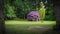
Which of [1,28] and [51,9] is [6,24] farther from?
[51,9]

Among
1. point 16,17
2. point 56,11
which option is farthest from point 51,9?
point 16,17

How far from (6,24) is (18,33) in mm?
143

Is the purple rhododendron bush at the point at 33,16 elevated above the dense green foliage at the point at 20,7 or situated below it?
below

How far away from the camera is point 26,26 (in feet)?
11.9

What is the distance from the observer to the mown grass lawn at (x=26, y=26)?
142 inches

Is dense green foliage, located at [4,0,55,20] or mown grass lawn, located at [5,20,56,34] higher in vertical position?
dense green foliage, located at [4,0,55,20]

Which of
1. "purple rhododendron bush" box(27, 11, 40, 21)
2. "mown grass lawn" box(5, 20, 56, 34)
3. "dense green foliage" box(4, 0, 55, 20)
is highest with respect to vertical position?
"dense green foliage" box(4, 0, 55, 20)

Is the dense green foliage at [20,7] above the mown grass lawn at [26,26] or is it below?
above

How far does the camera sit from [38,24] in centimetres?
363

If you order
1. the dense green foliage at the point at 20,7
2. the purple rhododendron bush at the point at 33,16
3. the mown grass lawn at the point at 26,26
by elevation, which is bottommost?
the mown grass lawn at the point at 26,26

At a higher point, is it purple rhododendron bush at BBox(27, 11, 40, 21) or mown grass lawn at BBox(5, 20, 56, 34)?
purple rhododendron bush at BBox(27, 11, 40, 21)

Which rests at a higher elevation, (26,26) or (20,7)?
(20,7)

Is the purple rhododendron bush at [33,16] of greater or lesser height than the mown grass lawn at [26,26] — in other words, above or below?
above

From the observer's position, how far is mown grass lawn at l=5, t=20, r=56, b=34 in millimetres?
3596
